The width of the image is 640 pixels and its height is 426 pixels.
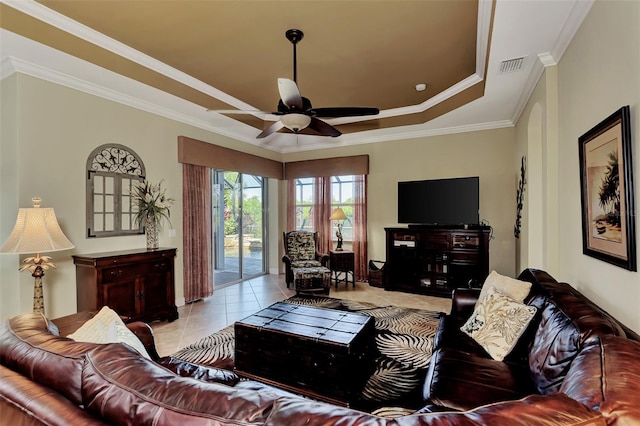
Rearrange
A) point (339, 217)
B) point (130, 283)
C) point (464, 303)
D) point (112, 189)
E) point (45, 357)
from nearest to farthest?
point (45, 357)
point (464, 303)
point (130, 283)
point (112, 189)
point (339, 217)

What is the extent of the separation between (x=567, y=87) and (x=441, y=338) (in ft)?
7.23

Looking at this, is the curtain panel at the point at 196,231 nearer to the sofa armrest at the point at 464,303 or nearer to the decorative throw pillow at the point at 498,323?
the sofa armrest at the point at 464,303

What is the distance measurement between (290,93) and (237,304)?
3328mm

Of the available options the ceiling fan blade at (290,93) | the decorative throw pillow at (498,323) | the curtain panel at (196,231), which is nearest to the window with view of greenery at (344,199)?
the curtain panel at (196,231)

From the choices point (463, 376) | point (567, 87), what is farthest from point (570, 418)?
point (567, 87)

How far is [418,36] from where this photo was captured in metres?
3.00

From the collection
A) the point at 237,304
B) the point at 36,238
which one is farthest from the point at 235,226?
the point at 36,238

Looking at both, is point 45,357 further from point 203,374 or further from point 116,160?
point 116,160

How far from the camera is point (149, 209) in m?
4.03

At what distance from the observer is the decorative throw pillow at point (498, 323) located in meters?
2.01

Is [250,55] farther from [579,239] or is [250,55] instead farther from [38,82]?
[579,239]

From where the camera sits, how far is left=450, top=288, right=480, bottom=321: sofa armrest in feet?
9.00

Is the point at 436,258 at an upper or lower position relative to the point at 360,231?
lower

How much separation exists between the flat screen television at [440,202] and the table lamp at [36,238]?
4.67 meters
